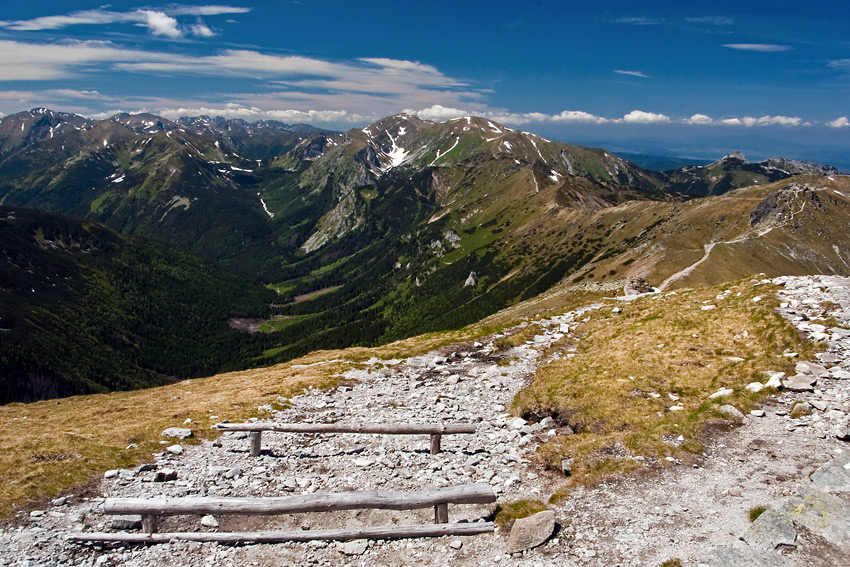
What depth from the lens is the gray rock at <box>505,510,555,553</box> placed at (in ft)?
44.8

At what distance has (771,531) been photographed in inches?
489

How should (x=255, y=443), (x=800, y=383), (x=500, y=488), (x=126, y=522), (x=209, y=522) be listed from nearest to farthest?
(x=126, y=522) < (x=209, y=522) < (x=500, y=488) < (x=255, y=443) < (x=800, y=383)

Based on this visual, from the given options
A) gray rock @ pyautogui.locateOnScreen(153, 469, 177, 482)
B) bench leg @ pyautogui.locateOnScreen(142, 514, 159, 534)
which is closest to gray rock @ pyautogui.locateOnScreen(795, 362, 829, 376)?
bench leg @ pyautogui.locateOnScreen(142, 514, 159, 534)

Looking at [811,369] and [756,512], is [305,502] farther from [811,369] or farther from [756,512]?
[811,369]

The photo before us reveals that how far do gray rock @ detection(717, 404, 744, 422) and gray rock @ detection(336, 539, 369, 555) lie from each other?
55.8 ft

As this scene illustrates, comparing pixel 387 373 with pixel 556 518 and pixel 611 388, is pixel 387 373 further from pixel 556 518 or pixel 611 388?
pixel 556 518

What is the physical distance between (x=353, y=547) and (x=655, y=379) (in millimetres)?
18930

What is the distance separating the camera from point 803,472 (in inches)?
630

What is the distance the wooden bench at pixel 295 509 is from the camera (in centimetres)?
1441

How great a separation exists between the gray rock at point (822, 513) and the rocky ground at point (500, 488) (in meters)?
0.03

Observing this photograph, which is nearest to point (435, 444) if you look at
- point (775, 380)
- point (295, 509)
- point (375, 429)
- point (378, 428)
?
point (378, 428)

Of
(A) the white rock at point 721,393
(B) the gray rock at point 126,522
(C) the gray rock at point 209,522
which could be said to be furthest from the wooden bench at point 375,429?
(A) the white rock at point 721,393

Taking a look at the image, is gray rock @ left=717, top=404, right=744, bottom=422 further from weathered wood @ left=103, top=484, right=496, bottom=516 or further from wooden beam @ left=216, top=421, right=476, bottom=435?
weathered wood @ left=103, top=484, right=496, bottom=516

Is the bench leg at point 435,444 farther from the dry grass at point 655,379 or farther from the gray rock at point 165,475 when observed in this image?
the gray rock at point 165,475
